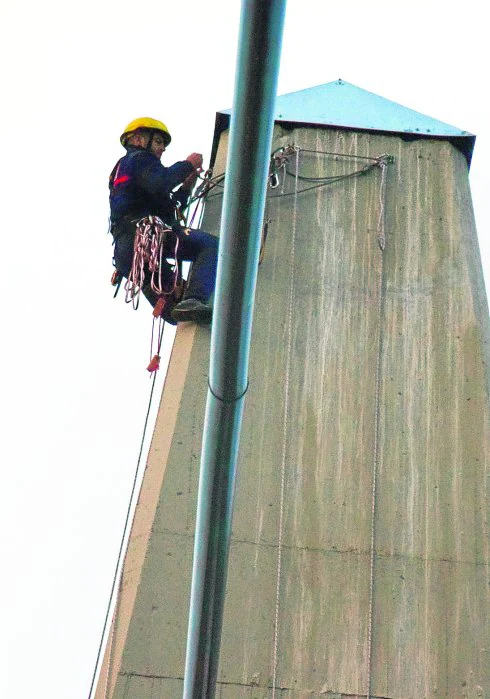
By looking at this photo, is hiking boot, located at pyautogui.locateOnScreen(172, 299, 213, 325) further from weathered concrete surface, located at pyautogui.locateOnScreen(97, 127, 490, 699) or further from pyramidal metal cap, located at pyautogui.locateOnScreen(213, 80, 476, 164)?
pyramidal metal cap, located at pyautogui.locateOnScreen(213, 80, 476, 164)

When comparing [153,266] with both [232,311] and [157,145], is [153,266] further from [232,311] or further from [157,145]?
[232,311]

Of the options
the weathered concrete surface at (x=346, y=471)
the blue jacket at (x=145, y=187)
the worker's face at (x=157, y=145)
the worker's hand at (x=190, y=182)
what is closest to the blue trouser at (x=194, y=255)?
the blue jacket at (x=145, y=187)

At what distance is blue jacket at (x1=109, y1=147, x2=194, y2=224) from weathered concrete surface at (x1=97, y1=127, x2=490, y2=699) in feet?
0.93

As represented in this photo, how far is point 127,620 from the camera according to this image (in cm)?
804

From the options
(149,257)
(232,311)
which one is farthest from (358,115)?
(232,311)

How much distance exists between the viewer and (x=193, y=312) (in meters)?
9.12

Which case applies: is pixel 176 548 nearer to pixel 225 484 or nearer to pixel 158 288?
pixel 158 288

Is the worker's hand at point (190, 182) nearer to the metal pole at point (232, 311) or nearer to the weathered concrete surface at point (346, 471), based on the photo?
the weathered concrete surface at point (346, 471)

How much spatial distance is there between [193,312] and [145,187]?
118 cm

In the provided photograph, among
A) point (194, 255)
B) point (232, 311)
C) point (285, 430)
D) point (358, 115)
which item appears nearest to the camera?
point (232, 311)

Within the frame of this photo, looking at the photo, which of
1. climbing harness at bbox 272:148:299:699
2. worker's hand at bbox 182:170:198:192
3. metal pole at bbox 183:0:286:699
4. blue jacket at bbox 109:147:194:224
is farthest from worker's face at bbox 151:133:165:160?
metal pole at bbox 183:0:286:699

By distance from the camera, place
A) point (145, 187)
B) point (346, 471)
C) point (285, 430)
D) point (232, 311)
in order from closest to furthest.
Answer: point (232, 311), point (346, 471), point (285, 430), point (145, 187)

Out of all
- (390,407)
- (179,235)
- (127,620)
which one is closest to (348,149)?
(179,235)

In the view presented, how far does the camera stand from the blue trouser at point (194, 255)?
9414 millimetres
